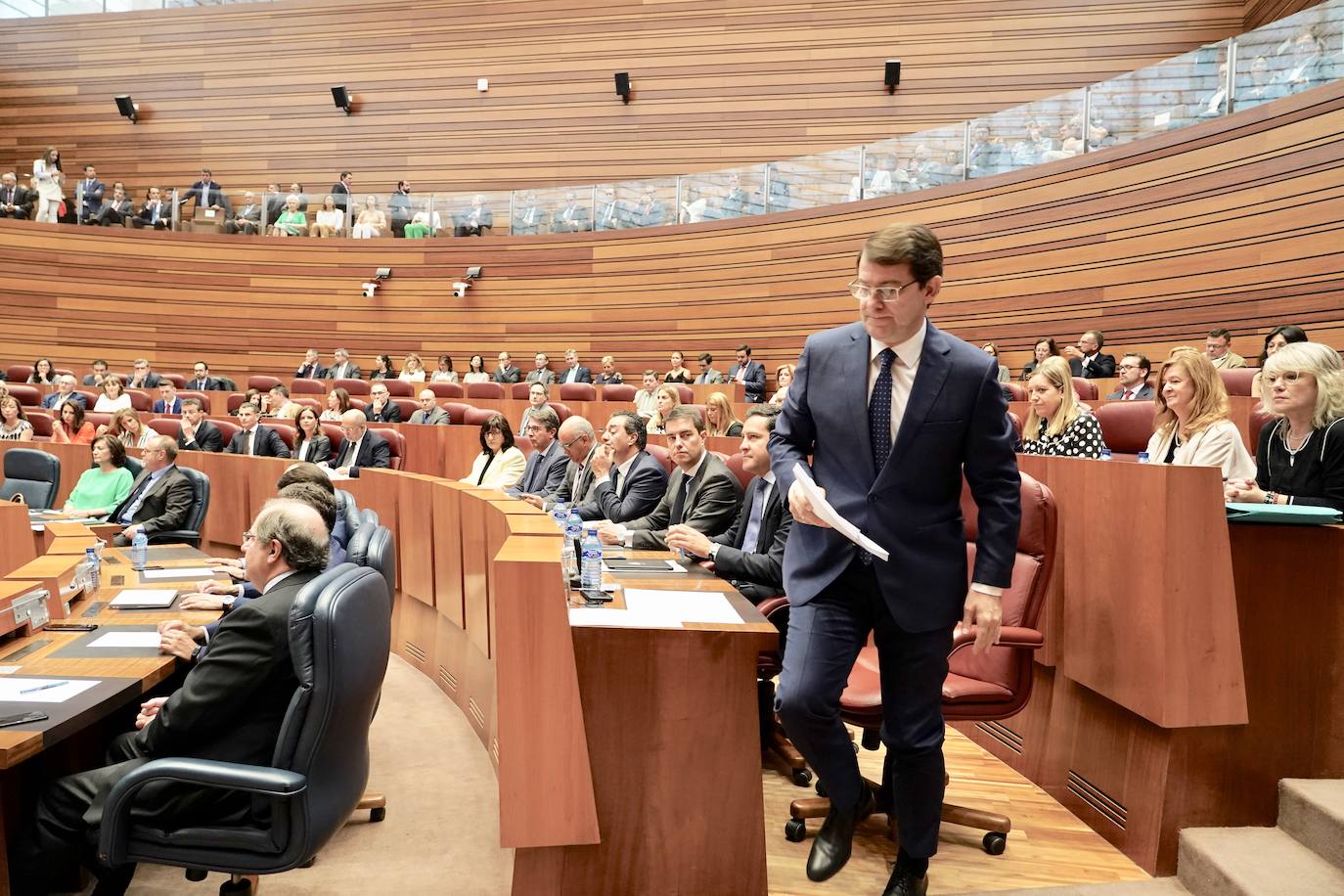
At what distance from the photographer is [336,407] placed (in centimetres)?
716

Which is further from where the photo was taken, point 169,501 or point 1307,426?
point 169,501

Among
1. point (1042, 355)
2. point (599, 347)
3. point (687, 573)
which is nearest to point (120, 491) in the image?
point (687, 573)

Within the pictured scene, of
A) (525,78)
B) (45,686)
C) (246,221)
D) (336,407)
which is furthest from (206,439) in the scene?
(525,78)

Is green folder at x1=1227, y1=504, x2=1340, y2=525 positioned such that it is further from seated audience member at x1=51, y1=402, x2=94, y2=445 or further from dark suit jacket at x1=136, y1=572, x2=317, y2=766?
seated audience member at x1=51, y1=402, x2=94, y2=445

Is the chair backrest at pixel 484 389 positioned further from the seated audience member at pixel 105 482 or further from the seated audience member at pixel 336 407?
the seated audience member at pixel 105 482

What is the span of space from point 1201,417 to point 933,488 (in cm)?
140

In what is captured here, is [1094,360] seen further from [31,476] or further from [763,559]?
[31,476]

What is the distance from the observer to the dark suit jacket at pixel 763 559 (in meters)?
2.45

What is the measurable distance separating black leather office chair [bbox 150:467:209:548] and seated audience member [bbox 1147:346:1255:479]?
3966 millimetres

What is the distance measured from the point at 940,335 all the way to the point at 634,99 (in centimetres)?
1046

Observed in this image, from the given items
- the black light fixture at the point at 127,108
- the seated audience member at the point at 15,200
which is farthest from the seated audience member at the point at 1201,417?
the black light fixture at the point at 127,108

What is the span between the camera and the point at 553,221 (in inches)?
421

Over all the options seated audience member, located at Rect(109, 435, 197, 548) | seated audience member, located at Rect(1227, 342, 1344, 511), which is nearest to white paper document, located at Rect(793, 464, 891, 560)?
seated audience member, located at Rect(1227, 342, 1344, 511)

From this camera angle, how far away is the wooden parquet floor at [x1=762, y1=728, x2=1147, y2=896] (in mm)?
1988
